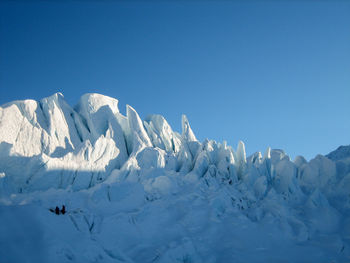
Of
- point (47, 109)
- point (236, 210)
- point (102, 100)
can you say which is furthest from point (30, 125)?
point (236, 210)

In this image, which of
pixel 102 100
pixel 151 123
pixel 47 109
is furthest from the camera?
pixel 151 123

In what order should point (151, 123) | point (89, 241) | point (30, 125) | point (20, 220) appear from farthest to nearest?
point (151, 123)
point (30, 125)
point (89, 241)
point (20, 220)

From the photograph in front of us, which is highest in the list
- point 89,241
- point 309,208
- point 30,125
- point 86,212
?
point 30,125

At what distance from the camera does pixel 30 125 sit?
24000 mm

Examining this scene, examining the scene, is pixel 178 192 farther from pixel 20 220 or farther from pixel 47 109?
pixel 47 109

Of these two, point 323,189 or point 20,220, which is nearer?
point 20,220

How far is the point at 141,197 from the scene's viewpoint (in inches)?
812

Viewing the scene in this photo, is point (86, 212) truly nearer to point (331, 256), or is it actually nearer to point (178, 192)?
point (178, 192)

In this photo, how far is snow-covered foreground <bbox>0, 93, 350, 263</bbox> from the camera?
43.8 feet

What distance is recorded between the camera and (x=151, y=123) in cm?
3541

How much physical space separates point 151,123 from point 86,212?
20070mm

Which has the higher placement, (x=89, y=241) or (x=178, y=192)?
(x=178, y=192)

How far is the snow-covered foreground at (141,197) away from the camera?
13.3 meters

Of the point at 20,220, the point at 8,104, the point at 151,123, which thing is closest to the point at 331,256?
the point at 20,220
